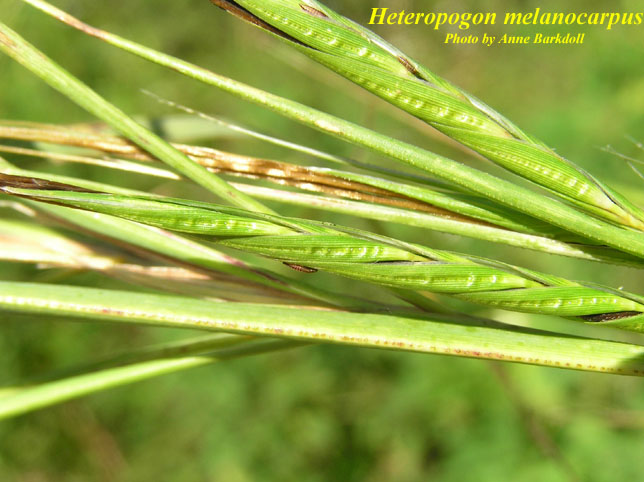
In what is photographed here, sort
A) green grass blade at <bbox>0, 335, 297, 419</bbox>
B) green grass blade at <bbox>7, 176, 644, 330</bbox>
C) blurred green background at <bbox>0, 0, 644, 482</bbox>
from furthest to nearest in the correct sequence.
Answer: blurred green background at <bbox>0, 0, 644, 482</bbox>, green grass blade at <bbox>0, 335, 297, 419</bbox>, green grass blade at <bbox>7, 176, 644, 330</bbox>

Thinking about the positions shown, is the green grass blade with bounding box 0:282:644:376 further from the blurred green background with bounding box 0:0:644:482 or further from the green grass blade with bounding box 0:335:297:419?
the blurred green background with bounding box 0:0:644:482

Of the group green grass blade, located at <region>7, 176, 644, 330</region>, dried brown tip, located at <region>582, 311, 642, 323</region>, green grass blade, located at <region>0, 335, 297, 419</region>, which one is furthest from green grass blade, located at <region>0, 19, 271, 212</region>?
dried brown tip, located at <region>582, 311, 642, 323</region>

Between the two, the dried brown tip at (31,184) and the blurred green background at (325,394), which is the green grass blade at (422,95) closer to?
the dried brown tip at (31,184)

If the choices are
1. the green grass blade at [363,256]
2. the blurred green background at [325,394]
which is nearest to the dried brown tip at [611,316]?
the green grass blade at [363,256]

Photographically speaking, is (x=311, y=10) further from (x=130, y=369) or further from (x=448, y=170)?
(x=130, y=369)

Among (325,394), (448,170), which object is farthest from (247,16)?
(325,394)

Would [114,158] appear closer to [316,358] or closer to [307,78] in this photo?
[316,358]
